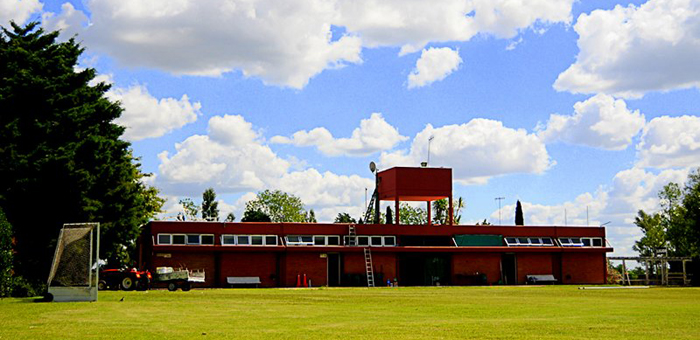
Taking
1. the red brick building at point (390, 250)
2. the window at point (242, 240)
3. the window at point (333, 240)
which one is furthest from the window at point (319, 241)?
the window at point (242, 240)

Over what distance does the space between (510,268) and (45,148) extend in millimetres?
36390

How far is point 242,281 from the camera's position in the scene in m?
54.3

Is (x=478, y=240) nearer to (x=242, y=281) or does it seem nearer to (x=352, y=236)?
(x=352, y=236)

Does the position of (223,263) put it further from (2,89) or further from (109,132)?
(2,89)

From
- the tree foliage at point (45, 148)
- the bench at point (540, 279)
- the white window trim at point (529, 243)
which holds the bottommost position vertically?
the bench at point (540, 279)

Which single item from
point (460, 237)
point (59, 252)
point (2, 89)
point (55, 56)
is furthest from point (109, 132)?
point (460, 237)

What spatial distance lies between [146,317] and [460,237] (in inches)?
1673

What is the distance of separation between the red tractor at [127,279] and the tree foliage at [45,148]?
2.23 m

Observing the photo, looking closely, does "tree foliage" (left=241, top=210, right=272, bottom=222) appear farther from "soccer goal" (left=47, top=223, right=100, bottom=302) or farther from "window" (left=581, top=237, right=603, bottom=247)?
"soccer goal" (left=47, top=223, right=100, bottom=302)

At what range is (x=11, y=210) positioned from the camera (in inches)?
1519

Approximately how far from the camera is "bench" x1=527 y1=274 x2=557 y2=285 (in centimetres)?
6062

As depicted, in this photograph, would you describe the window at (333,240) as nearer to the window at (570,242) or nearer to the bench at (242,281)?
the bench at (242,281)

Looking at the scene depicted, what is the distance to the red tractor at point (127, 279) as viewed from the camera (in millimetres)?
44094

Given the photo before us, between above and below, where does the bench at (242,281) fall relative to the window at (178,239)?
below
